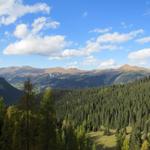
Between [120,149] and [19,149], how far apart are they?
95.1 meters

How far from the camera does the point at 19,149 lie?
46719 mm

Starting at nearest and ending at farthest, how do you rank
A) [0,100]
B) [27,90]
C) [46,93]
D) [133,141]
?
[27,90] < [46,93] < [0,100] < [133,141]

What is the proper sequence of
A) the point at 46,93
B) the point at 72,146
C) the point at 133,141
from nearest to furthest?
1. the point at 46,93
2. the point at 72,146
3. the point at 133,141

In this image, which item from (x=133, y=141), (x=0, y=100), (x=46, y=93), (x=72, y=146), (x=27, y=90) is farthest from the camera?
(x=133, y=141)

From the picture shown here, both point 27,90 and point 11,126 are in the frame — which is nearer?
point 27,90

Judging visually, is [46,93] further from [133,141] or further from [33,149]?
[133,141]

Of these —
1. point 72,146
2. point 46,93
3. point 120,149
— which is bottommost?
point 120,149

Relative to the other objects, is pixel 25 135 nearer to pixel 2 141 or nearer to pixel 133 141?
pixel 2 141

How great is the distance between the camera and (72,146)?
95562 millimetres

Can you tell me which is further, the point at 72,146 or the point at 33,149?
the point at 72,146

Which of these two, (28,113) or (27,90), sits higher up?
(27,90)

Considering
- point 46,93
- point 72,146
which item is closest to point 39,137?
point 46,93

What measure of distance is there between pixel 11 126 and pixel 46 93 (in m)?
7.73

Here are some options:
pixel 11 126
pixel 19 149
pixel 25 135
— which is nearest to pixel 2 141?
pixel 11 126
